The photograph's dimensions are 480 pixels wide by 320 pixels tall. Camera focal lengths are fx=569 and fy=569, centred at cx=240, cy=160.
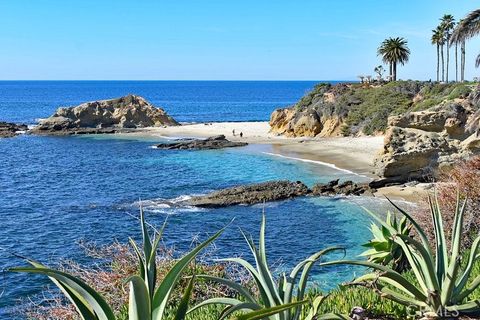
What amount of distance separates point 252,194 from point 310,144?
2327cm

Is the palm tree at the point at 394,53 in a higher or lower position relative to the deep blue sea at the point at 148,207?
higher

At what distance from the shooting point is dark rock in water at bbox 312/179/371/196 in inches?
1281

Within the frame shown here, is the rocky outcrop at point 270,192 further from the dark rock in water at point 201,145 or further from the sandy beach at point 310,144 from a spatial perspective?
the dark rock in water at point 201,145

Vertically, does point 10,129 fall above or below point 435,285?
above

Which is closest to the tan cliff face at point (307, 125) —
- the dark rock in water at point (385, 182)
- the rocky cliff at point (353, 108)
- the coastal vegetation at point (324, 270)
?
the rocky cliff at point (353, 108)

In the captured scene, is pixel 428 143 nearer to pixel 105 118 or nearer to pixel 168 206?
pixel 168 206

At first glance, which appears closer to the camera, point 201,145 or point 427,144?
point 427,144

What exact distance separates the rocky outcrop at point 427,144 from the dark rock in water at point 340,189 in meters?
1.69

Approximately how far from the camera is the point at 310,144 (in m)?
54.9

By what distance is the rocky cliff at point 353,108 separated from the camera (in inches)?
2295

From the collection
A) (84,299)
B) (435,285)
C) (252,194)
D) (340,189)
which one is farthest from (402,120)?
(84,299)

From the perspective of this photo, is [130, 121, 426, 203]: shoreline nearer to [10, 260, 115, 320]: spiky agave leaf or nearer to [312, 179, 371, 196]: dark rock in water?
[312, 179, 371, 196]: dark rock in water

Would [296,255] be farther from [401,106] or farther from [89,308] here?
[401,106]

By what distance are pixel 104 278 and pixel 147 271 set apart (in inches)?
210
